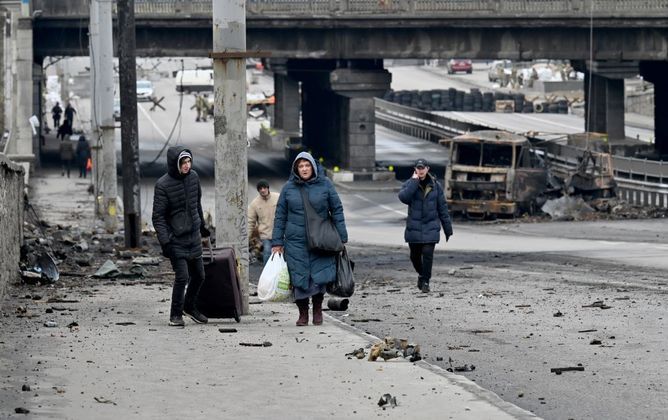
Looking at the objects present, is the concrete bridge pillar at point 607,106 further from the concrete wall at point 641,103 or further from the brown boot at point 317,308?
the brown boot at point 317,308

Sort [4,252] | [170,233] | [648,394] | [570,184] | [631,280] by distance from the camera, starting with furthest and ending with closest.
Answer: [570,184], [631,280], [4,252], [170,233], [648,394]

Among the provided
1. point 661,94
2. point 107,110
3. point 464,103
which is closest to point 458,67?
point 464,103

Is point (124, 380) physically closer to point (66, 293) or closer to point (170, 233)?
point (170, 233)

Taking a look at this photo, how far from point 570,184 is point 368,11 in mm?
16001

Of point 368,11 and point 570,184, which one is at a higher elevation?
point 368,11

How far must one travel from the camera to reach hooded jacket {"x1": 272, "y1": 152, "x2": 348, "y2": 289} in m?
14.4

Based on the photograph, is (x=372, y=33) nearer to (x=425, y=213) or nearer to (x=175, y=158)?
(x=425, y=213)

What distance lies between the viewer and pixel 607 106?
63.6 meters

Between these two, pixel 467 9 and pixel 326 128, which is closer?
pixel 467 9

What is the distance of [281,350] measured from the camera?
517 inches

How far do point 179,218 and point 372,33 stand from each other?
4298 centimetres

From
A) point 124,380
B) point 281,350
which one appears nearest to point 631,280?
point 281,350

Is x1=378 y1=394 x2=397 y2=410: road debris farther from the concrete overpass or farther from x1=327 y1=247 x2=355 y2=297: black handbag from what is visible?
the concrete overpass

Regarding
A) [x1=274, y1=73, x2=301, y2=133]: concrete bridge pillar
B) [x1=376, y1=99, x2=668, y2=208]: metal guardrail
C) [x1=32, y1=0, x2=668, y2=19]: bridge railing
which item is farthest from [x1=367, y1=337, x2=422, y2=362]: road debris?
[x1=274, y1=73, x2=301, y2=133]: concrete bridge pillar
